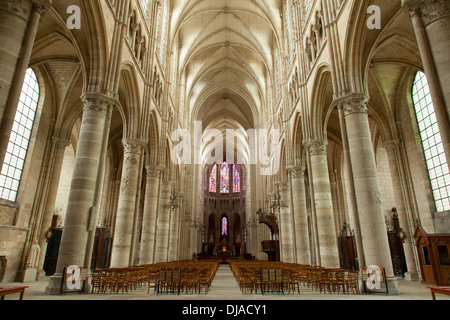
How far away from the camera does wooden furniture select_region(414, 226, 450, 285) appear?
40.8ft

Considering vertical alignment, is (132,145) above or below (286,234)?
above

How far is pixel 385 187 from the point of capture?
22.7m

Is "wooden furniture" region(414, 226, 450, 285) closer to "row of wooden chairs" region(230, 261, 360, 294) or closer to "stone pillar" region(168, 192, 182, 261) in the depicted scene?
"row of wooden chairs" region(230, 261, 360, 294)

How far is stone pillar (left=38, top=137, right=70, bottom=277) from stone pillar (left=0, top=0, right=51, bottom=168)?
1256 centimetres

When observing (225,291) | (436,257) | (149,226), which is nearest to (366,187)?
(225,291)

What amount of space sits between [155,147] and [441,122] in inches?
685

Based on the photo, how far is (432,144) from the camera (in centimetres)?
1565

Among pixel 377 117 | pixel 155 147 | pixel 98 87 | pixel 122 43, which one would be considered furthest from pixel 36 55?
pixel 377 117

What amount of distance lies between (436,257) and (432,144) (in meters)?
6.42

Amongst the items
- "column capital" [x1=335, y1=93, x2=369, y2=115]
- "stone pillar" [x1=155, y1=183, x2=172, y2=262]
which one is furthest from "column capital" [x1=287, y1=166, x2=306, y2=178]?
"stone pillar" [x1=155, y1=183, x2=172, y2=262]

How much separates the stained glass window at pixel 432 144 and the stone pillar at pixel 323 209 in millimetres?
6029

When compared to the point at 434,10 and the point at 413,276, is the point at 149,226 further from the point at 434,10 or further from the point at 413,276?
the point at 434,10
